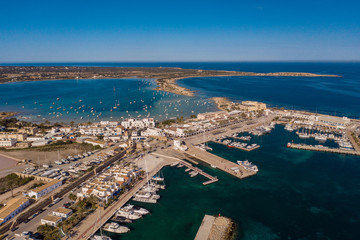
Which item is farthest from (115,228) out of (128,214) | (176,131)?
(176,131)

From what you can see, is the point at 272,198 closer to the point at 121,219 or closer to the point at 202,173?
the point at 202,173

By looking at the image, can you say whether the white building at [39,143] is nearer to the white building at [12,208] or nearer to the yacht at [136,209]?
the white building at [12,208]

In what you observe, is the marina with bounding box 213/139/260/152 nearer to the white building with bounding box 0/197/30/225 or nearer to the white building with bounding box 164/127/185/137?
the white building with bounding box 164/127/185/137

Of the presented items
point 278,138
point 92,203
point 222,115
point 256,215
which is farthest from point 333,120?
point 92,203

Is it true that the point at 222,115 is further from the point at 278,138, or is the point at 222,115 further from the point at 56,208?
the point at 56,208

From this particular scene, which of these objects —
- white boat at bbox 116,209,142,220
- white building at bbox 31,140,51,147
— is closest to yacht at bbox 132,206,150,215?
white boat at bbox 116,209,142,220

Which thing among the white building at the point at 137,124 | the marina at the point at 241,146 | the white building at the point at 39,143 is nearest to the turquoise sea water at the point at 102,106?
the white building at the point at 137,124
